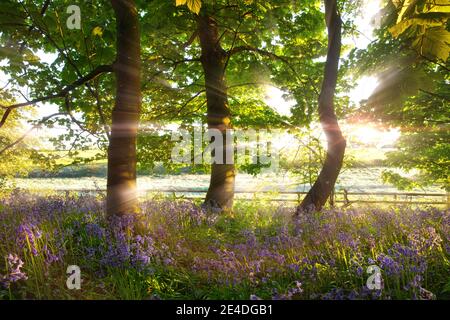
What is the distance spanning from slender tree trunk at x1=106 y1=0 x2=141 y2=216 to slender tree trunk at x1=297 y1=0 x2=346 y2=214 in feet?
13.4

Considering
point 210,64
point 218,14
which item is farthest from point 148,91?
point 218,14

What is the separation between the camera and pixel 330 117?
26.0 ft

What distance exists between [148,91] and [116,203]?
22.3ft

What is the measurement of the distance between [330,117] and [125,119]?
15.6 ft

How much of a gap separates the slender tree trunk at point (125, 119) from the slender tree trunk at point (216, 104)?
4.40m

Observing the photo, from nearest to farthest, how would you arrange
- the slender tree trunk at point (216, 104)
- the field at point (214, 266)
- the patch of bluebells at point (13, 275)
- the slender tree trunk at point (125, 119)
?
the patch of bluebells at point (13, 275), the field at point (214, 266), the slender tree trunk at point (125, 119), the slender tree trunk at point (216, 104)

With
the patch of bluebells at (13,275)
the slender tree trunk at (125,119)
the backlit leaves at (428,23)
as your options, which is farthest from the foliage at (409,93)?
the slender tree trunk at (125,119)

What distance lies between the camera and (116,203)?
549 centimetres

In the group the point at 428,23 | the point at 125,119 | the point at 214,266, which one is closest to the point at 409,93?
the point at 428,23

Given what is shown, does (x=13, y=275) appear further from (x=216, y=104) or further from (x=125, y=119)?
(x=216, y=104)

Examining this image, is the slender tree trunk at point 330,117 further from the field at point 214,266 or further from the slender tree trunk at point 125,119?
the slender tree trunk at point 125,119

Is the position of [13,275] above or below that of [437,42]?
below

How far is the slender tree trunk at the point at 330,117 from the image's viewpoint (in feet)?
25.6

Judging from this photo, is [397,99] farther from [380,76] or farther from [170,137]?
[170,137]
